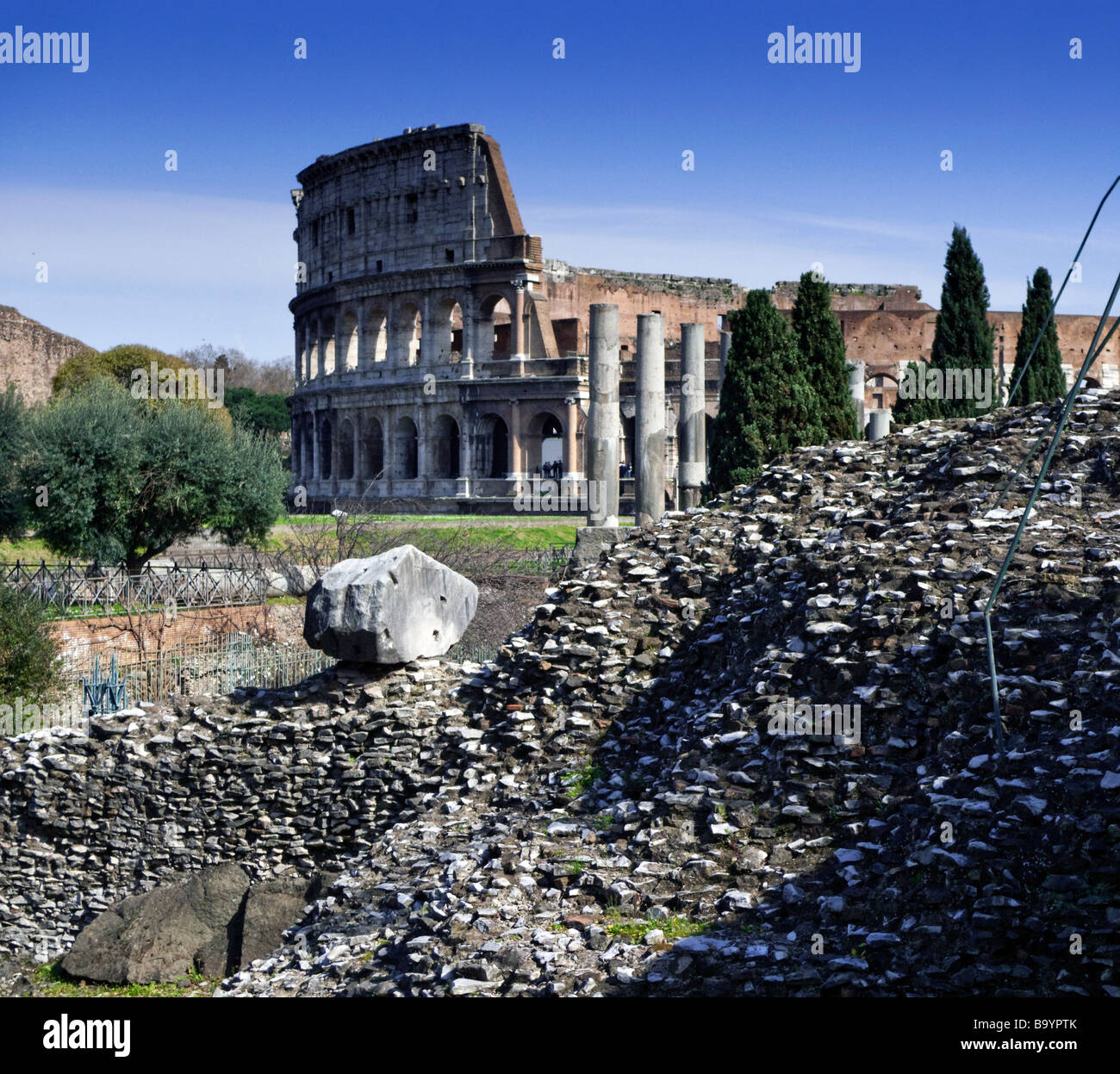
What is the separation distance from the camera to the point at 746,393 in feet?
63.6

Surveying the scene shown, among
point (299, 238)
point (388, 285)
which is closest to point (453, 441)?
point (388, 285)

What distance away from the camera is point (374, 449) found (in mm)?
45344

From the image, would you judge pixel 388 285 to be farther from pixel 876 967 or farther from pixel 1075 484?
pixel 876 967

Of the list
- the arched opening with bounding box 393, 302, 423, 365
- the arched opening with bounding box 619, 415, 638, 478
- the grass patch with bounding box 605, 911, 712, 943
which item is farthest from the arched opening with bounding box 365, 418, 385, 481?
the grass patch with bounding box 605, 911, 712, 943

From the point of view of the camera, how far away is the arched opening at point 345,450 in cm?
4566

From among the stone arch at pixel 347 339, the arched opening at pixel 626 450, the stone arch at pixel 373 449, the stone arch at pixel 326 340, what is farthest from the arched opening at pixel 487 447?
the stone arch at pixel 326 340

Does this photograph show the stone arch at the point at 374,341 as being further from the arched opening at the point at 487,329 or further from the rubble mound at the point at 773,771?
the rubble mound at the point at 773,771

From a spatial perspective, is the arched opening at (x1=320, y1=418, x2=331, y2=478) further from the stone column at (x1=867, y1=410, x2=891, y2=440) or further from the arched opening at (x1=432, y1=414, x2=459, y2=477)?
the stone column at (x1=867, y1=410, x2=891, y2=440)

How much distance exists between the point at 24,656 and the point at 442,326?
1128 inches

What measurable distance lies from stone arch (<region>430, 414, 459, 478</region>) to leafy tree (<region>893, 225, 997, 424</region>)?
763 inches

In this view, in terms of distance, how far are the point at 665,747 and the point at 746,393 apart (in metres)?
11.3

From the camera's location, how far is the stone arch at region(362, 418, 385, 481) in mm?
44688

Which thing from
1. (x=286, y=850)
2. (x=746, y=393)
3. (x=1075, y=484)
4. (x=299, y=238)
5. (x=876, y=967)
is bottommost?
(x=286, y=850)

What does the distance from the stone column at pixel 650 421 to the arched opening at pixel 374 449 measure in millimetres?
26398
